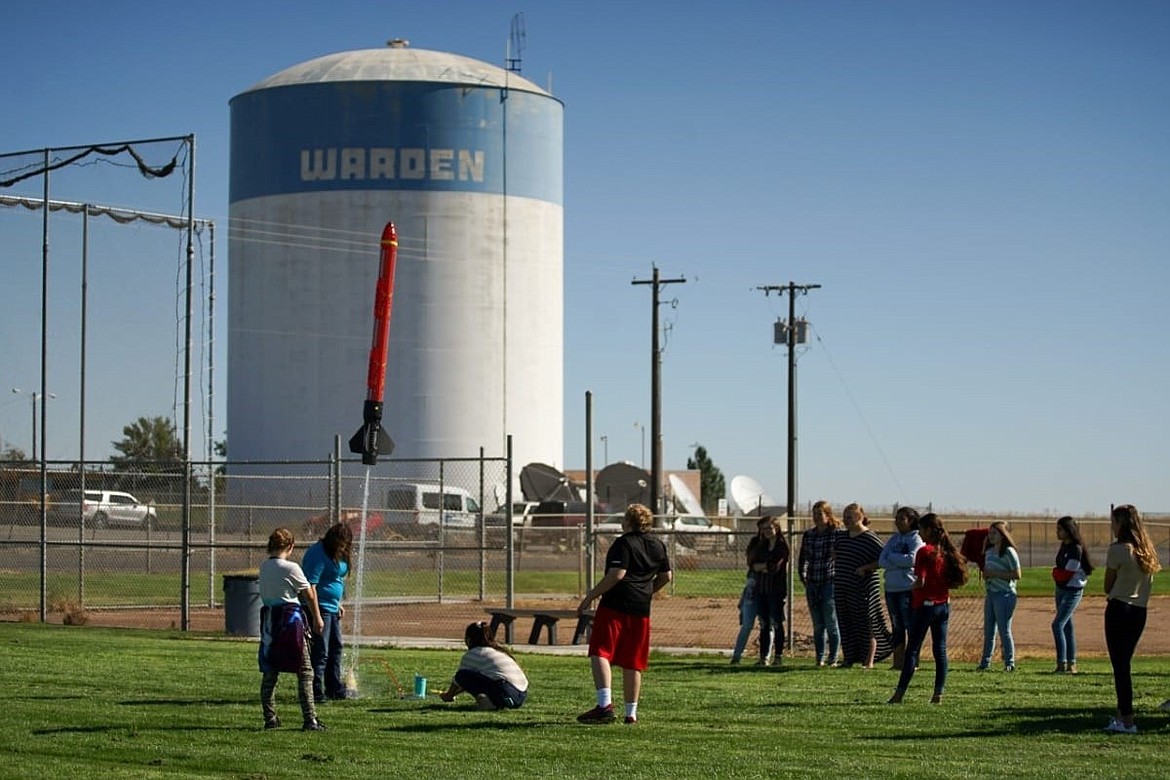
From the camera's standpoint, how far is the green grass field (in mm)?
11625

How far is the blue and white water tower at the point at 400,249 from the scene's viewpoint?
59.3 meters

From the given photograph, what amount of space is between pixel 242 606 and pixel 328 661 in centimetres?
949

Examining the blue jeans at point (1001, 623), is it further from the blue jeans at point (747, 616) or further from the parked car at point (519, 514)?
the parked car at point (519, 514)

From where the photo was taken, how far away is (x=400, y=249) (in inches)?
2329

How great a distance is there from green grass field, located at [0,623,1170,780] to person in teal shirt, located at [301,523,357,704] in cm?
35

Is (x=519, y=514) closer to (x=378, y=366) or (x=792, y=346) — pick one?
(x=792, y=346)

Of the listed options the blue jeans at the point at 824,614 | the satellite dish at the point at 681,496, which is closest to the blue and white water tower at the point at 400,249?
the satellite dish at the point at 681,496

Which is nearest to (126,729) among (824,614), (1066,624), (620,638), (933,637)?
(620,638)

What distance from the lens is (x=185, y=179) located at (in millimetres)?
28406

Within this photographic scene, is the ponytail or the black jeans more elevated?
the ponytail

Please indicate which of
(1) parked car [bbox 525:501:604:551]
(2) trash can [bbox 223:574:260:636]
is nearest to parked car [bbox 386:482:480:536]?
(1) parked car [bbox 525:501:604:551]

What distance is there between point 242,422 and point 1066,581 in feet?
153

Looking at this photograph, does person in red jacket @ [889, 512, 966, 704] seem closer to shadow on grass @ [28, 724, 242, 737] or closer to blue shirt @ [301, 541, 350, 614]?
blue shirt @ [301, 541, 350, 614]

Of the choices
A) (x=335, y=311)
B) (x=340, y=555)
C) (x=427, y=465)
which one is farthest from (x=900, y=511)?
(x=335, y=311)
